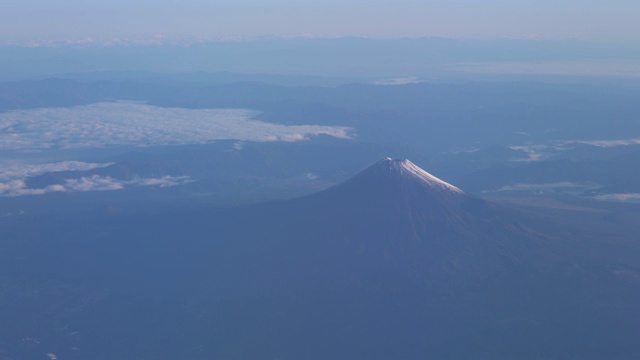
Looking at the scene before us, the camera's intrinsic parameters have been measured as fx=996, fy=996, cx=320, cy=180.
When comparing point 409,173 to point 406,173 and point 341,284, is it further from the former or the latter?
point 341,284

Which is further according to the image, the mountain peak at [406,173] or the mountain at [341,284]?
the mountain peak at [406,173]

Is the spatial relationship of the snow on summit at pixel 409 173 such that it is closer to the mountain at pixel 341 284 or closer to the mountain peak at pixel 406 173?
the mountain peak at pixel 406 173

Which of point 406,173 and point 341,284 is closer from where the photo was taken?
point 341,284

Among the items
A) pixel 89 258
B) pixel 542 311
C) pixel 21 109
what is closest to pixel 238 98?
pixel 21 109

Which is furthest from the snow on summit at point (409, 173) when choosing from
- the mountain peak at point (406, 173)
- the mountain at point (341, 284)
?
the mountain at point (341, 284)

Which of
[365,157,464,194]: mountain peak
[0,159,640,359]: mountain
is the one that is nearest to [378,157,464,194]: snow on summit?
[365,157,464,194]: mountain peak

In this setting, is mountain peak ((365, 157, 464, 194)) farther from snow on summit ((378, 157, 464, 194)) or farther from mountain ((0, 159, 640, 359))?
mountain ((0, 159, 640, 359))

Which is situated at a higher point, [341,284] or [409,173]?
[409,173]

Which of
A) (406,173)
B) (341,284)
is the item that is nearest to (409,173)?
(406,173)
